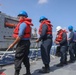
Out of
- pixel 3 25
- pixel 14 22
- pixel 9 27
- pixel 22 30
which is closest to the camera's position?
pixel 22 30

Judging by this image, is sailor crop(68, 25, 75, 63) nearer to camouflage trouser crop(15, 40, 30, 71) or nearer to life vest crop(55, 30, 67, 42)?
life vest crop(55, 30, 67, 42)

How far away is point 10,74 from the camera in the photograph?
462 cm

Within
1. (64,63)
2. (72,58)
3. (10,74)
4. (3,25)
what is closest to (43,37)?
(10,74)

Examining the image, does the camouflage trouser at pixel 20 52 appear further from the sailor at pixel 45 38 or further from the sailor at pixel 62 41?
the sailor at pixel 62 41

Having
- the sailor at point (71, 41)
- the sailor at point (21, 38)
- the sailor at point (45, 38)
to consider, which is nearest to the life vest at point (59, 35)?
the sailor at point (71, 41)

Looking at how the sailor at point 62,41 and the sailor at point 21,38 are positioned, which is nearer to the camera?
the sailor at point 21,38

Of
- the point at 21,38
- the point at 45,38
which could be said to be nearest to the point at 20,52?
the point at 21,38

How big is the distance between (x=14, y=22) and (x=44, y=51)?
35.6 meters

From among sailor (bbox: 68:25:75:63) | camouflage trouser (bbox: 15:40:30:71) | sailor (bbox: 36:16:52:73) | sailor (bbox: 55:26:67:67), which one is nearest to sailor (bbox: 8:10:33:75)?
camouflage trouser (bbox: 15:40:30:71)

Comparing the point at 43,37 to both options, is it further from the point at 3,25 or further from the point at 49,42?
the point at 3,25

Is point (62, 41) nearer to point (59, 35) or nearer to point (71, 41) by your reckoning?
point (59, 35)

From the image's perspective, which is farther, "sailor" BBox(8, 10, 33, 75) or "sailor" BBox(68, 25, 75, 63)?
"sailor" BBox(68, 25, 75, 63)

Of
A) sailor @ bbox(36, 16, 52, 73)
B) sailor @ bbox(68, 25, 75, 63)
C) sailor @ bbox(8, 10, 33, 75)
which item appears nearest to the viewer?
sailor @ bbox(8, 10, 33, 75)

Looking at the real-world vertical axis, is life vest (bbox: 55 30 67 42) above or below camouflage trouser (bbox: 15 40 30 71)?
above
